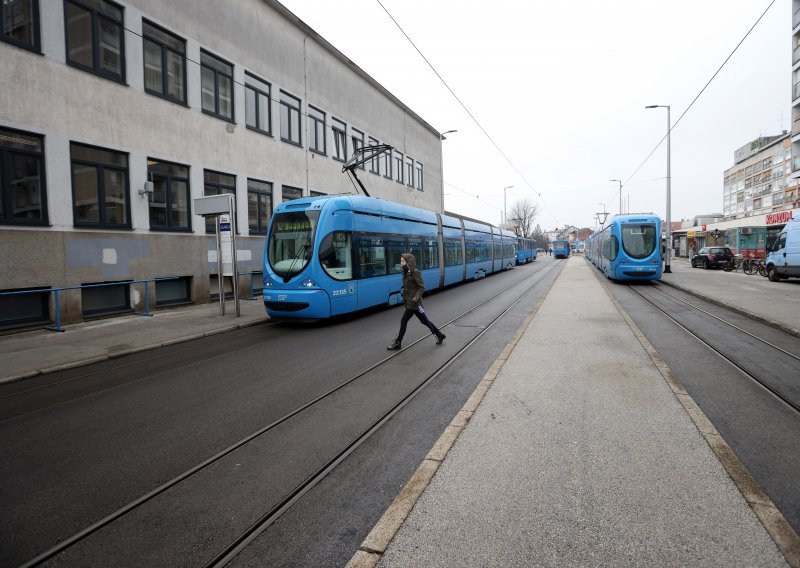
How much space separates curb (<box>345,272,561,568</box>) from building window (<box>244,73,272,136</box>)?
16617 mm

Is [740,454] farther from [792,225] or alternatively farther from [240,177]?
[792,225]

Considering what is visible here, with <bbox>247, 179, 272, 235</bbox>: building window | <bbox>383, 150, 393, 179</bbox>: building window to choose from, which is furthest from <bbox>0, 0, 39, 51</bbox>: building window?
<bbox>383, 150, 393, 179</bbox>: building window

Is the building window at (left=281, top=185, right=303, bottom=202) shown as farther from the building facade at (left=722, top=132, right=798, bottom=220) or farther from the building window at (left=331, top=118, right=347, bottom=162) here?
the building facade at (left=722, top=132, right=798, bottom=220)

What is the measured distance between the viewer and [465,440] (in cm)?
411

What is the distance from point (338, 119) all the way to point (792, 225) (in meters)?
22.0

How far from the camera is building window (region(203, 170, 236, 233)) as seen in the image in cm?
1634

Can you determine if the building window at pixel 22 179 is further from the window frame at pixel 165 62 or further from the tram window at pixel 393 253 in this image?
the tram window at pixel 393 253

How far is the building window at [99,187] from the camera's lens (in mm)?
12023

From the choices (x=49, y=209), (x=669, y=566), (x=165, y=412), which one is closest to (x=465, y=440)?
(x=669, y=566)

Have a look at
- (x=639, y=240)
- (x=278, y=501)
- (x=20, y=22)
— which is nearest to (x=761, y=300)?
(x=639, y=240)

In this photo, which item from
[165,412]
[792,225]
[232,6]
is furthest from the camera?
[792,225]

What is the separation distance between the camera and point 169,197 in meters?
14.8

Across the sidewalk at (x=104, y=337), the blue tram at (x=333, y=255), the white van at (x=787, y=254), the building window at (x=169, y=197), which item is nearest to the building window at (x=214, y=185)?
the building window at (x=169, y=197)

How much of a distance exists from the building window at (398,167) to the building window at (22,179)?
79.1ft
